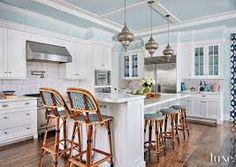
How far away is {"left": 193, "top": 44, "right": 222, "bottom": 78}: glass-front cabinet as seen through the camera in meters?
5.80

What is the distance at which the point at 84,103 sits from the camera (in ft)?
6.97

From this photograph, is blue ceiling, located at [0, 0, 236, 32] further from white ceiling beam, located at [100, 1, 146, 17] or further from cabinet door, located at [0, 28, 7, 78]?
cabinet door, located at [0, 28, 7, 78]

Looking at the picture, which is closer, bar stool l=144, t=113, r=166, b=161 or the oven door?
bar stool l=144, t=113, r=166, b=161

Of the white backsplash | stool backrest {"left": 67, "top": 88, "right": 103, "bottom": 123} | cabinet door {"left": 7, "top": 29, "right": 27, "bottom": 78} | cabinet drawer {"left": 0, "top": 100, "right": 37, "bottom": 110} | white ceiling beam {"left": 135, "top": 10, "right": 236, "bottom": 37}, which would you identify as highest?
white ceiling beam {"left": 135, "top": 10, "right": 236, "bottom": 37}

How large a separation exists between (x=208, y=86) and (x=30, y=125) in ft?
17.0

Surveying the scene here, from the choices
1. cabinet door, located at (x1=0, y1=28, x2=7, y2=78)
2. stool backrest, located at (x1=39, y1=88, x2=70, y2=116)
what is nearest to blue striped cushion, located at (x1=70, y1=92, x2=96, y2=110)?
stool backrest, located at (x1=39, y1=88, x2=70, y2=116)

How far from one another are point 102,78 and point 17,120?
285 cm

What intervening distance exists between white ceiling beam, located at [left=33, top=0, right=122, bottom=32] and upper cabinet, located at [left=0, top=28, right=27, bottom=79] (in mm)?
909

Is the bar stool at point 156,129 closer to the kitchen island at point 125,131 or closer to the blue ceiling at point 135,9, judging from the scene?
the kitchen island at point 125,131

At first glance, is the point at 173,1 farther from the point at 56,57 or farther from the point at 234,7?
the point at 56,57

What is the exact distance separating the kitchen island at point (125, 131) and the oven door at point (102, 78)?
10.7ft

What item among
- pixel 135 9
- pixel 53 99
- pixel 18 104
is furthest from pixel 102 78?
pixel 53 99

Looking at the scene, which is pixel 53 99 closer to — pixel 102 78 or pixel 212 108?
pixel 102 78

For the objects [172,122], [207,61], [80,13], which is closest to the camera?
[172,122]
